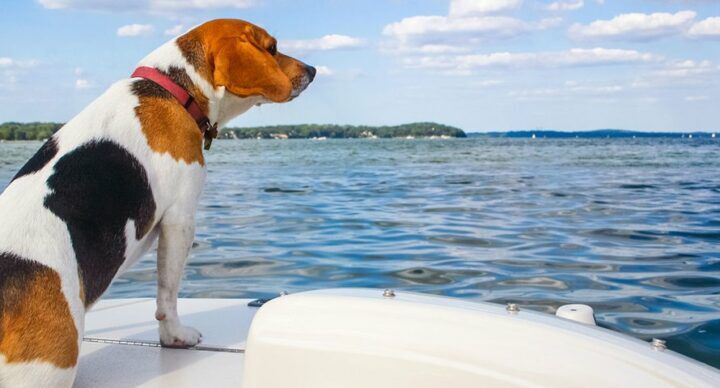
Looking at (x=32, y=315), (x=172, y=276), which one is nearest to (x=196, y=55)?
(x=172, y=276)

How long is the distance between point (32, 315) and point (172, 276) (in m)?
0.87

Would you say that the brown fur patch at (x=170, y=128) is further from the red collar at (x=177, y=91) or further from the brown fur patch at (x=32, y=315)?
the brown fur patch at (x=32, y=315)

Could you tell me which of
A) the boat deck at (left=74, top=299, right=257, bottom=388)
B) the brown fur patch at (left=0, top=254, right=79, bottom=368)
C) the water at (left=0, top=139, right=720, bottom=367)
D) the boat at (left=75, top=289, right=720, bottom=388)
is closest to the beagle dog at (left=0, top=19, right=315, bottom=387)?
Result: the brown fur patch at (left=0, top=254, right=79, bottom=368)

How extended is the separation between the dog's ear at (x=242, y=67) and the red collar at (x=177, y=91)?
16cm

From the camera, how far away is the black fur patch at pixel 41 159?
3195mm

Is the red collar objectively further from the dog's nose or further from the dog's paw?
the dog's paw

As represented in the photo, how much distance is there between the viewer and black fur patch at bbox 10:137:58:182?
3.20 meters

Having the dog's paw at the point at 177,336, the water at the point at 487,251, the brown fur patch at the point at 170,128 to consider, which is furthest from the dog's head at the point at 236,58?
the water at the point at 487,251

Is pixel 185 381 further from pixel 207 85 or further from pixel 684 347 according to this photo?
pixel 684 347

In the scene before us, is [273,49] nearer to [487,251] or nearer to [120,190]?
[120,190]

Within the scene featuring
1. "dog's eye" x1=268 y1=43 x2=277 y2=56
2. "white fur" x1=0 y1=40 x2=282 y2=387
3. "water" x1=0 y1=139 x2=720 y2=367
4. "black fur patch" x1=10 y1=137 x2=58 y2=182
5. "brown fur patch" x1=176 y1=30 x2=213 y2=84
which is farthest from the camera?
"water" x1=0 y1=139 x2=720 y2=367

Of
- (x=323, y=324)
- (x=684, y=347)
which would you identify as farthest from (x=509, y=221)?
(x=323, y=324)

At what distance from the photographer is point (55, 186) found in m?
3.07

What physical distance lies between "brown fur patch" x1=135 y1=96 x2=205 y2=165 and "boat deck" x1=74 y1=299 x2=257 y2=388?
0.84 m
